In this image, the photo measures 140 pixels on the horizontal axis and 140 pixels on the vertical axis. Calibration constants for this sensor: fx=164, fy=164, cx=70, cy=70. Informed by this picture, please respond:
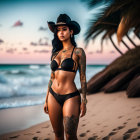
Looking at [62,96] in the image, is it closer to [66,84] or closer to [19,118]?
[66,84]

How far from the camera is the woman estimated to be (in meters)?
2.37

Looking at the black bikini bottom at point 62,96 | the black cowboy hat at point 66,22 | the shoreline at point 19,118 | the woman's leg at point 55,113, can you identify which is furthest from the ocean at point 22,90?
the black cowboy hat at point 66,22

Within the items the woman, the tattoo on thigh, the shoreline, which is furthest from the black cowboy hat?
the shoreline

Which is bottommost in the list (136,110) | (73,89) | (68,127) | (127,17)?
(136,110)

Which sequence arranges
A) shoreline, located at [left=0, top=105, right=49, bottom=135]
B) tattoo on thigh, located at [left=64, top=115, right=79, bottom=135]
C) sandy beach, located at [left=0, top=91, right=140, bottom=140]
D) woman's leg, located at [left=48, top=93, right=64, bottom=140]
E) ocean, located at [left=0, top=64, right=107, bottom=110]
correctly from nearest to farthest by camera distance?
1. tattoo on thigh, located at [left=64, top=115, right=79, bottom=135]
2. woman's leg, located at [left=48, top=93, right=64, bottom=140]
3. sandy beach, located at [left=0, top=91, right=140, bottom=140]
4. shoreline, located at [left=0, top=105, right=49, bottom=135]
5. ocean, located at [left=0, top=64, right=107, bottom=110]

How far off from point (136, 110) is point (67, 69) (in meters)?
2.70

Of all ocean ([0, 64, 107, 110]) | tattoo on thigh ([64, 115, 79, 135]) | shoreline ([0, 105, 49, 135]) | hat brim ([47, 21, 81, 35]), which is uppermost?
hat brim ([47, 21, 81, 35])

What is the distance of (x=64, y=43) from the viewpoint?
2.68 m

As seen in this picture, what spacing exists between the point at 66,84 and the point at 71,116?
47 cm

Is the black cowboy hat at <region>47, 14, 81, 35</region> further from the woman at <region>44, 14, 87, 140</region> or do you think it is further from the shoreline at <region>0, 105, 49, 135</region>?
the shoreline at <region>0, 105, 49, 135</region>

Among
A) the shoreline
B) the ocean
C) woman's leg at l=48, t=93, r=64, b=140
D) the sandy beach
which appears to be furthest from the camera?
the ocean

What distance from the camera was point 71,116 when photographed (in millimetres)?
2346

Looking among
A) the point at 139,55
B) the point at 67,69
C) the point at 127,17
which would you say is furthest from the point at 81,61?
the point at 139,55

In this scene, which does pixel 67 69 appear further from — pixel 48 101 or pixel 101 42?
pixel 101 42
